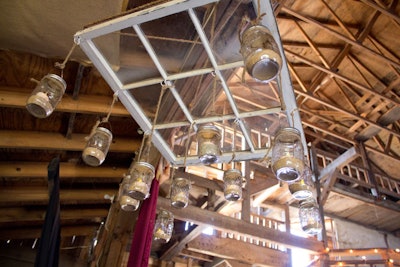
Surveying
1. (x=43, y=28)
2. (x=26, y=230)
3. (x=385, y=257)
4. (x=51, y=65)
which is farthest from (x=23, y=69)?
(x=385, y=257)

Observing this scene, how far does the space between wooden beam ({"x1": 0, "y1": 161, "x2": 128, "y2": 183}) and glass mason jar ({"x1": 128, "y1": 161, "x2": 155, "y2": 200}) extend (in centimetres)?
183

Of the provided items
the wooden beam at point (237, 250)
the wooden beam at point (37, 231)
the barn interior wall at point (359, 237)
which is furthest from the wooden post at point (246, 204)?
the barn interior wall at point (359, 237)

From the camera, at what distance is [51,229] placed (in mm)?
2852

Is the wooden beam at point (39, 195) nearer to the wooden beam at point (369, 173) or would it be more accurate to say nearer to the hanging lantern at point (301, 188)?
the hanging lantern at point (301, 188)

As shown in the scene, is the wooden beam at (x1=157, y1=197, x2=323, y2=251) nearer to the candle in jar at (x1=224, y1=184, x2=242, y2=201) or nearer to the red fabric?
the red fabric

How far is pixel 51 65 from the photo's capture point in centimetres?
258

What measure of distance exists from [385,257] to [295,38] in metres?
4.42

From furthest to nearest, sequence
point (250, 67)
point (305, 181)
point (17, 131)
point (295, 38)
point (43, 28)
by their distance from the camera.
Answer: point (295, 38) → point (17, 131) → point (305, 181) → point (43, 28) → point (250, 67)

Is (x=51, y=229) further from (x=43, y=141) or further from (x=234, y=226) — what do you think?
(x=234, y=226)

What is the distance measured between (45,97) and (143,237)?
156 cm

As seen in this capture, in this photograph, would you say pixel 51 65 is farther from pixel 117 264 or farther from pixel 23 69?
pixel 117 264

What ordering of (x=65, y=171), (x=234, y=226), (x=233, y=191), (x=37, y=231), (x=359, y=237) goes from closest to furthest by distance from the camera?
(x=233, y=191) → (x=65, y=171) → (x=234, y=226) → (x=37, y=231) → (x=359, y=237)

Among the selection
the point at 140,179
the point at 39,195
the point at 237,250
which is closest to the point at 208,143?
the point at 140,179

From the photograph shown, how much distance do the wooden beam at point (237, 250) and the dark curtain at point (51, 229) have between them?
377 cm
